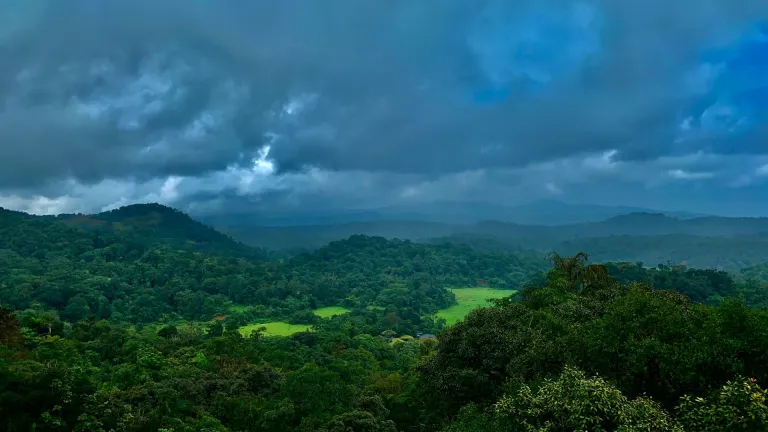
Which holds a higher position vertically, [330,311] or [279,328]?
[279,328]

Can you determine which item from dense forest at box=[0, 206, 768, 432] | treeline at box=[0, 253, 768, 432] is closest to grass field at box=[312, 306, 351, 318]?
dense forest at box=[0, 206, 768, 432]

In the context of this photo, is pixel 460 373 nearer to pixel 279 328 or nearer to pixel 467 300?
pixel 279 328

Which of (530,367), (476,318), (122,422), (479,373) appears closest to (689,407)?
(530,367)

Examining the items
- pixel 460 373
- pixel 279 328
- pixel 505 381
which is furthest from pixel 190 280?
pixel 505 381

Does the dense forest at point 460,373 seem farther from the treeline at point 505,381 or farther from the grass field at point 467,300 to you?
the grass field at point 467,300

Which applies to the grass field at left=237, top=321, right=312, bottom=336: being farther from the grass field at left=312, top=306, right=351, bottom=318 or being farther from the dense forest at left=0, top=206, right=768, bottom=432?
the dense forest at left=0, top=206, right=768, bottom=432

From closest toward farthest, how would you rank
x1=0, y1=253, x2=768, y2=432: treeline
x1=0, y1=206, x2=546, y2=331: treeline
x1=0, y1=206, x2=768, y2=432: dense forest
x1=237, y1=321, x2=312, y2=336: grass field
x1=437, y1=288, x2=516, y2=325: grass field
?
x1=0, y1=253, x2=768, y2=432: treeline, x1=0, y1=206, x2=768, y2=432: dense forest, x1=237, y1=321, x2=312, y2=336: grass field, x1=0, y1=206, x2=546, y2=331: treeline, x1=437, y1=288, x2=516, y2=325: grass field

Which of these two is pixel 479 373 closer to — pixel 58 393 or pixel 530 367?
pixel 530 367
